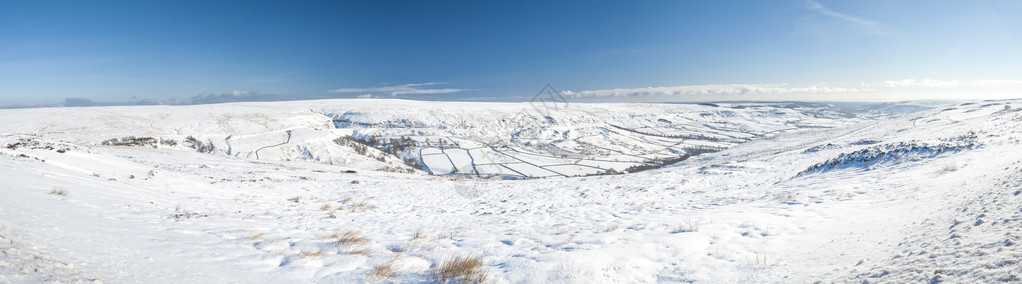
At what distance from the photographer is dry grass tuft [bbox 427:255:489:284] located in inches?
175

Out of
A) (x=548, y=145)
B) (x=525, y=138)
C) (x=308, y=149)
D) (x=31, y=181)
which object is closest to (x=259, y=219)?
(x=31, y=181)

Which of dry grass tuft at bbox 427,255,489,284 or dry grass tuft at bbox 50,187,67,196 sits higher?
dry grass tuft at bbox 50,187,67,196

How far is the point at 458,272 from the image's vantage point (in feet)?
15.2

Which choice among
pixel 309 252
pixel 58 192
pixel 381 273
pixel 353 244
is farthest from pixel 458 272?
pixel 58 192

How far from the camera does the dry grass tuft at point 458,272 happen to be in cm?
444

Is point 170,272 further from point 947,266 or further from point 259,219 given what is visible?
point 947,266

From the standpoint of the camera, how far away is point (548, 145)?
97.1m

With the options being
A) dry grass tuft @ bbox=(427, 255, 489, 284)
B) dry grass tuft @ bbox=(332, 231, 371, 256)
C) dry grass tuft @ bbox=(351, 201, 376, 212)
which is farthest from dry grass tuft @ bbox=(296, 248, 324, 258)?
dry grass tuft @ bbox=(351, 201, 376, 212)

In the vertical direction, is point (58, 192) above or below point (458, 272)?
above

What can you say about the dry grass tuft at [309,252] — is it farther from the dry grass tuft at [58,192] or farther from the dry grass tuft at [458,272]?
the dry grass tuft at [58,192]

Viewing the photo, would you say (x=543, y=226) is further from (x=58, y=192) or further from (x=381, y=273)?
(x=58, y=192)

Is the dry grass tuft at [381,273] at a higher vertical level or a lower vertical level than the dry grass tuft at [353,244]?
higher

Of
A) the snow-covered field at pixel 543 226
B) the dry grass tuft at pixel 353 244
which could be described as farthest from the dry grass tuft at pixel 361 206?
the dry grass tuft at pixel 353 244

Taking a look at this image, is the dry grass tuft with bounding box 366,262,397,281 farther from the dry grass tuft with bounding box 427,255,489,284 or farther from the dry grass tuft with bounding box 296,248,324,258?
the dry grass tuft with bounding box 296,248,324,258
